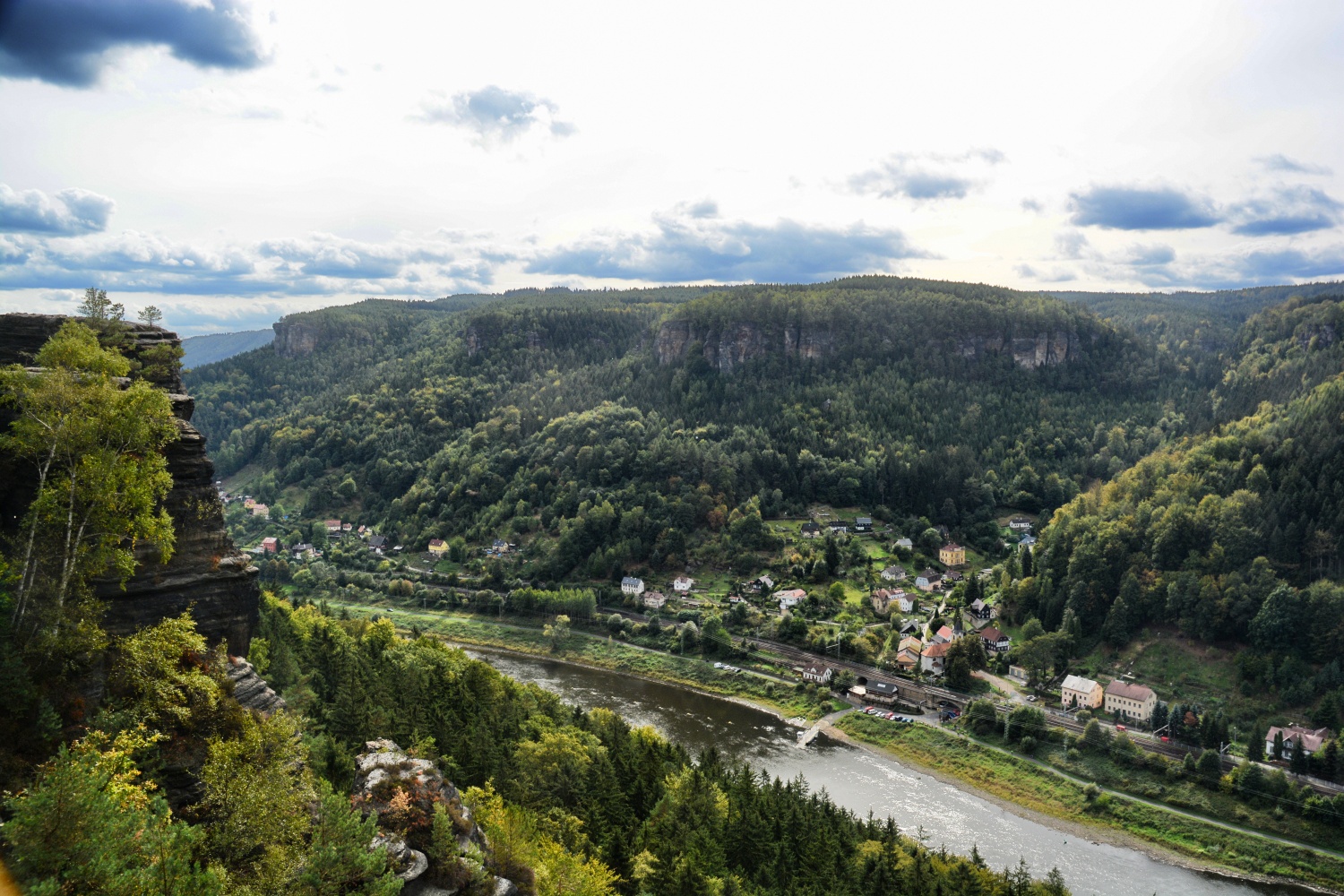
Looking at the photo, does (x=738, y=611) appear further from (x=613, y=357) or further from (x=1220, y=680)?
(x=613, y=357)

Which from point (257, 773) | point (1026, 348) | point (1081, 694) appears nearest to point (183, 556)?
point (257, 773)

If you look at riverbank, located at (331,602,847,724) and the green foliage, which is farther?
riverbank, located at (331,602,847,724)

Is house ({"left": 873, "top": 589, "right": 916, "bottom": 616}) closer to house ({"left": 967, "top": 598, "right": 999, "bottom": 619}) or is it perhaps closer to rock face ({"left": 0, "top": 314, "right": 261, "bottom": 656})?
house ({"left": 967, "top": 598, "right": 999, "bottom": 619})

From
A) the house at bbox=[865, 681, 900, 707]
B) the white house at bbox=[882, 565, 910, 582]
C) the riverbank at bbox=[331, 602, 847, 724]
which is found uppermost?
the white house at bbox=[882, 565, 910, 582]

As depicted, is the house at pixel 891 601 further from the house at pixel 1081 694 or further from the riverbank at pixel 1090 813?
the riverbank at pixel 1090 813

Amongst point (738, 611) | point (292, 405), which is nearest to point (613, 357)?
point (292, 405)

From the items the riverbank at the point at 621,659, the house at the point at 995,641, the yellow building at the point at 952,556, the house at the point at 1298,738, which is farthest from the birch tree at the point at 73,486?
the yellow building at the point at 952,556

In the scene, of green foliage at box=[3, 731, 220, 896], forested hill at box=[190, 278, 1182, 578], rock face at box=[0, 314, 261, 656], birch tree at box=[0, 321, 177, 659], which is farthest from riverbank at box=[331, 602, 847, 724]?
green foliage at box=[3, 731, 220, 896]
